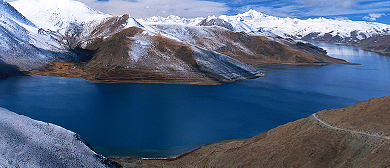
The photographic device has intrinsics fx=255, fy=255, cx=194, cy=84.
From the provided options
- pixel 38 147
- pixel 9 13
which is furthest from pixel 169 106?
pixel 9 13

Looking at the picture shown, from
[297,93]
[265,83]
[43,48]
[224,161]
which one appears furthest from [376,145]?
[43,48]

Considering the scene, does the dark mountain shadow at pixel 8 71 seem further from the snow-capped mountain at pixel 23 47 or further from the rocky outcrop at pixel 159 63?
the rocky outcrop at pixel 159 63

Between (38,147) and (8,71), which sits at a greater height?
(8,71)

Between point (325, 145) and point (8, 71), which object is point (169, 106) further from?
point (8, 71)

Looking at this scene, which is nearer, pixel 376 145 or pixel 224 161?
pixel 376 145

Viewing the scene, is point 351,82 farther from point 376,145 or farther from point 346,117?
point 376,145

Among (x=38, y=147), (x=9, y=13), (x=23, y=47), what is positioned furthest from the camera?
(x=9, y=13)
